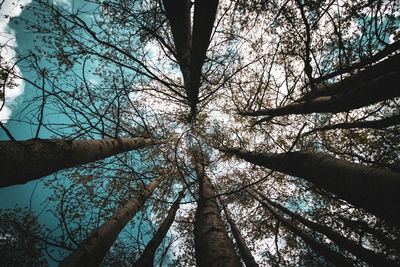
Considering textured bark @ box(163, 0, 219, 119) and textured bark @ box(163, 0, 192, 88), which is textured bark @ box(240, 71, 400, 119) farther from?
textured bark @ box(163, 0, 192, 88)

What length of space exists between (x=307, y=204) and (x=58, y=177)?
965cm

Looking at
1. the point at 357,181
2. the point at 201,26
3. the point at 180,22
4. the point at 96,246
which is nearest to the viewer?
the point at 357,181

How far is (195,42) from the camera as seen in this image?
2939 mm

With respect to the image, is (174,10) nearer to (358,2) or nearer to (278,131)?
(358,2)

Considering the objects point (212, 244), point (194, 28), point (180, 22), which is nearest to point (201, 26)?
point (194, 28)

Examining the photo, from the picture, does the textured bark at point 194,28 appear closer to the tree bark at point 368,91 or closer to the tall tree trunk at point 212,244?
the tree bark at point 368,91

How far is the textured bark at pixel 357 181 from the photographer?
1067 mm

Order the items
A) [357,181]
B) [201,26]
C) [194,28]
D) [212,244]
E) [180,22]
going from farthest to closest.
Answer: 1. [180,22]
2. [194,28]
3. [201,26]
4. [212,244]
5. [357,181]

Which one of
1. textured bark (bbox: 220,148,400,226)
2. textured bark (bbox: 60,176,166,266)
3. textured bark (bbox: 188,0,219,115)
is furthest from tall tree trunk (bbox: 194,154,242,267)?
textured bark (bbox: 188,0,219,115)

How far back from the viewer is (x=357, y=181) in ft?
4.13

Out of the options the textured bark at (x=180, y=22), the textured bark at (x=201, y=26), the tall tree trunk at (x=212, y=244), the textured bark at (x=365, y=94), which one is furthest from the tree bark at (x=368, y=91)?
the textured bark at (x=180, y=22)

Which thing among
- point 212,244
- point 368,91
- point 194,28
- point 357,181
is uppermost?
point 194,28

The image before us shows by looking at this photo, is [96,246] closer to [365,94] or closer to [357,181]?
[357,181]

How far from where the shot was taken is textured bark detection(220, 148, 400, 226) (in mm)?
1067
